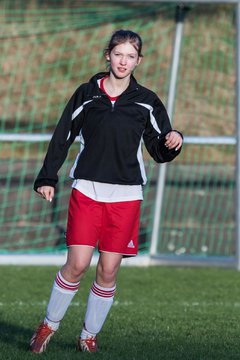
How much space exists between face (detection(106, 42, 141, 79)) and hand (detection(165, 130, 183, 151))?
1.28ft

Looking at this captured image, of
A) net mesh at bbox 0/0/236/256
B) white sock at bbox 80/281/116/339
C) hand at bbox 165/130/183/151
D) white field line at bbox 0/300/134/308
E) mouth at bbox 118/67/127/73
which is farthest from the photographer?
net mesh at bbox 0/0/236/256

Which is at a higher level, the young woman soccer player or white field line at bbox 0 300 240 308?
the young woman soccer player

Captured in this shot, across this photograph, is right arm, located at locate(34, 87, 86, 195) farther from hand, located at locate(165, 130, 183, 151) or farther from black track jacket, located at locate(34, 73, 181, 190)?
hand, located at locate(165, 130, 183, 151)

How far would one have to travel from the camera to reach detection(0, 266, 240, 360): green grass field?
570cm

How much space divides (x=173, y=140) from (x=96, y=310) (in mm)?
962

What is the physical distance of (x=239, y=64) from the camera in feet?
32.9

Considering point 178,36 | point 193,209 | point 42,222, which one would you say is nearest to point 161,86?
point 193,209

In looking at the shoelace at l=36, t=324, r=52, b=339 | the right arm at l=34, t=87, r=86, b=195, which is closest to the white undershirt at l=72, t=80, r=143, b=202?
the right arm at l=34, t=87, r=86, b=195

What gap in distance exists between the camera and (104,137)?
18.2 ft

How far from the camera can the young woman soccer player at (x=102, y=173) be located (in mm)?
5527

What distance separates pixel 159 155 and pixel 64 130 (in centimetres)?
50

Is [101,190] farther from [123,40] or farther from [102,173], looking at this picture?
[123,40]

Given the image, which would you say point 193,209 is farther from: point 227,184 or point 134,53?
point 134,53

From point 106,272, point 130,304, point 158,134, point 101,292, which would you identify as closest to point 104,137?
point 158,134
